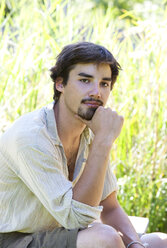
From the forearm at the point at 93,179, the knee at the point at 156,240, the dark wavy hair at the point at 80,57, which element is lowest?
the knee at the point at 156,240

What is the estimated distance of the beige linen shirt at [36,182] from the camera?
1.81 meters

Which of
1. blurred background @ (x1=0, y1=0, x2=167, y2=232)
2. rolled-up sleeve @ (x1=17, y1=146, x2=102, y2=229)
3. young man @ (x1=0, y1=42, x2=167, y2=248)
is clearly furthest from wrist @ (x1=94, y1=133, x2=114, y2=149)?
blurred background @ (x1=0, y1=0, x2=167, y2=232)

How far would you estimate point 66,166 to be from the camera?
210 centimetres

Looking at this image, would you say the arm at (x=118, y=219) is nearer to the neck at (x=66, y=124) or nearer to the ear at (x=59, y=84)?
the neck at (x=66, y=124)

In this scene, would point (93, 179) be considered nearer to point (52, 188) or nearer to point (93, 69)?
point (52, 188)

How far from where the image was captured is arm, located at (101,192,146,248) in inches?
88.0

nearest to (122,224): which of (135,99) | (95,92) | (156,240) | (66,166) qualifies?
(156,240)

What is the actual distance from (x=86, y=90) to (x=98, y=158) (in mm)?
356

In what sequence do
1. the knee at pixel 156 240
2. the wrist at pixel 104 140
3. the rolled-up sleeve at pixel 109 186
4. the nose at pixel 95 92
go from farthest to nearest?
the rolled-up sleeve at pixel 109 186 → the knee at pixel 156 240 → the nose at pixel 95 92 → the wrist at pixel 104 140

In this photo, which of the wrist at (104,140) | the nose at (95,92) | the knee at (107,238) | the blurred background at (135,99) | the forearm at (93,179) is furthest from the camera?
the blurred background at (135,99)

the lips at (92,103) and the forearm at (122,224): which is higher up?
the lips at (92,103)

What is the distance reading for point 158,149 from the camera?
3455 mm

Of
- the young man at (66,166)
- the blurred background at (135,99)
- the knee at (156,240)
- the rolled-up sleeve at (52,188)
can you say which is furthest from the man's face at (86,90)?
the blurred background at (135,99)

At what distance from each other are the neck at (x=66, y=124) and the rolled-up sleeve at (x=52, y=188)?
12.5 inches
